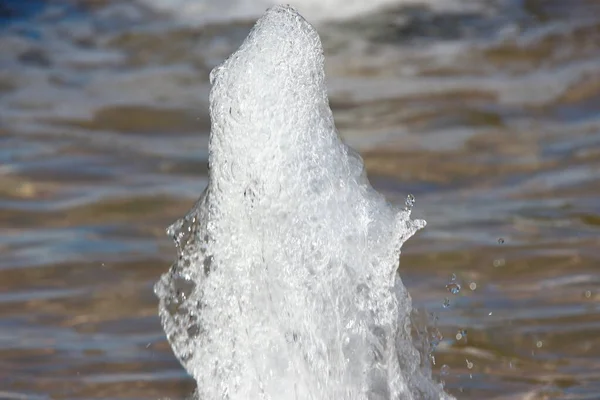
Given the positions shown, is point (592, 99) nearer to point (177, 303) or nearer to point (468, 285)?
point (468, 285)

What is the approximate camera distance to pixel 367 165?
4473 mm

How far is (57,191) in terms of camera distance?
4254mm

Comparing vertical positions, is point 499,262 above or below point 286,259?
below

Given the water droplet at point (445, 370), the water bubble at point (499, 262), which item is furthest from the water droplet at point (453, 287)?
the water droplet at point (445, 370)

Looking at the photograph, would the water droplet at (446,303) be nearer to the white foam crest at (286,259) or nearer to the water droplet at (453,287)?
the water droplet at (453,287)

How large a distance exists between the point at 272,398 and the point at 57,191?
7.36 feet

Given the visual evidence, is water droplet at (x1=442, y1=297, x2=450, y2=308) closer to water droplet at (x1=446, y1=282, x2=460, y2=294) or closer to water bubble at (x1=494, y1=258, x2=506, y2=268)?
water droplet at (x1=446, y1=282, x2=460, y2=294)

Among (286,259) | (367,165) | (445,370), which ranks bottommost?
(445,370)

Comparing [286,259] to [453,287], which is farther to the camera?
[453,287]

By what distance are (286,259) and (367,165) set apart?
2226mm

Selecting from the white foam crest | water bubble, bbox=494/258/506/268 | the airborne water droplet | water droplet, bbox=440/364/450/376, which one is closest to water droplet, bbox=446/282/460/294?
the airborne water droplet

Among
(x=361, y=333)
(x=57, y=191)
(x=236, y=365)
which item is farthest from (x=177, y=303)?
(x=57, y=191)

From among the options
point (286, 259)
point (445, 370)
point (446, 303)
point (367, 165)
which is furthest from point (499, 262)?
point (286, 259)

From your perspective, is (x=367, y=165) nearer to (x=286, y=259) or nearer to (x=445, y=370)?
(x=445, y=370)
